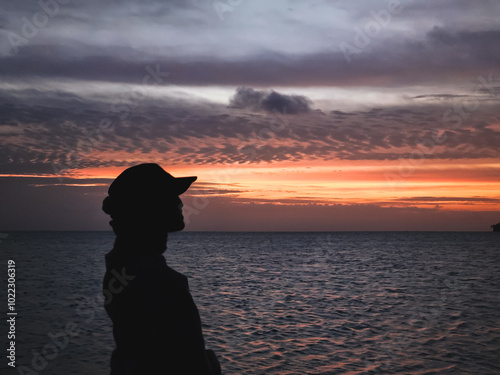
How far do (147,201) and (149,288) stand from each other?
443 mm

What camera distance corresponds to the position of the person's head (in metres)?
2.23

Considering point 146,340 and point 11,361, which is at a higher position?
point 146,340

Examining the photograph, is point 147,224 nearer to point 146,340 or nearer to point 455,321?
point 146,340

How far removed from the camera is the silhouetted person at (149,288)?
6.41 feet

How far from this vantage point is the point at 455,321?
21.9 metres

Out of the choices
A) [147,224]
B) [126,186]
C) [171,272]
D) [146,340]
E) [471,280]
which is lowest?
[471,280]

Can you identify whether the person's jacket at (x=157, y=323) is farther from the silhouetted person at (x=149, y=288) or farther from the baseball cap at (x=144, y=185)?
the baseball cap at (x=144, y=185)

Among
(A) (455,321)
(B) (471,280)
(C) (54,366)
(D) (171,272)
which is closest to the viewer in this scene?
(D) (171,272)

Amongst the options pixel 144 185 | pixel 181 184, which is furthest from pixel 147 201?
pixel 181 184

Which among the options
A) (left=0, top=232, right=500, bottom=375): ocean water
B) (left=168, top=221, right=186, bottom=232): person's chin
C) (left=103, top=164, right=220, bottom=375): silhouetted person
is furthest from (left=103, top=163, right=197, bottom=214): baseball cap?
(left=0, top=232, right=500, bottom=375): ocean water

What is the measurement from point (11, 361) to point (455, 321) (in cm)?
1871

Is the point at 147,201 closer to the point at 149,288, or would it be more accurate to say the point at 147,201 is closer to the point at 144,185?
the point at 144,185

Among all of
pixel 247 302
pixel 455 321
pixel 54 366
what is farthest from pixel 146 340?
pixel 247 302

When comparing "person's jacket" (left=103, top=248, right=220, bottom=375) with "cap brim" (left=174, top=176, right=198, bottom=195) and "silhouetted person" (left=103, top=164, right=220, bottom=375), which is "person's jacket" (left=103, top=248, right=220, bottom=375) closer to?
"silhouetted person" (left=103, top=164, right=220, bottom=375)
